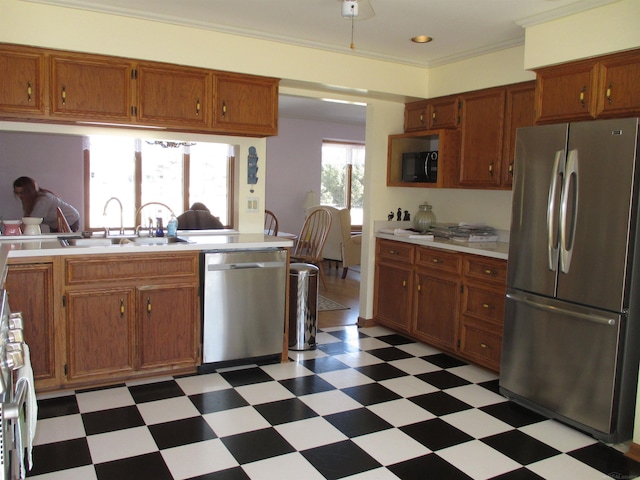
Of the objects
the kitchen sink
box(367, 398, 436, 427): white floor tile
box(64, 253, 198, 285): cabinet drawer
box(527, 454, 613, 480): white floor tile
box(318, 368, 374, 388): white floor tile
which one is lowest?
box(527, 454, 613, 480): white floor tile

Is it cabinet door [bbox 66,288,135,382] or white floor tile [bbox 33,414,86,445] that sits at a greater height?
cabinet door [bbox 66,288,135,382]

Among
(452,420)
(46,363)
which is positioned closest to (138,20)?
(46,363)

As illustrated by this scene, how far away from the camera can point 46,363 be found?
123 inches

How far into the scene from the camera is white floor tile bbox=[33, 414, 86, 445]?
2.64 m

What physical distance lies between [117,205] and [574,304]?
3301 millimetres

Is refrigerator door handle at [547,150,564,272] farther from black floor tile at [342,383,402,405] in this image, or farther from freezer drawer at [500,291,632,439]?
black floor tile at [342,383,402,405]

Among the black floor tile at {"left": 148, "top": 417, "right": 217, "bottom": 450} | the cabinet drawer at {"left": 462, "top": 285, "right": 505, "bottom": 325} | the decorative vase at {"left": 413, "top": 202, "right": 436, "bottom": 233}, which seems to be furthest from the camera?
the decorative vase at {"left": 413, "top": 202, "right": 436, "bottom": 233}

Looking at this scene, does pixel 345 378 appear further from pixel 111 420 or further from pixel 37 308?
pixel 37 308

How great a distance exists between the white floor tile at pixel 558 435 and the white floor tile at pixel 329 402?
945 mm

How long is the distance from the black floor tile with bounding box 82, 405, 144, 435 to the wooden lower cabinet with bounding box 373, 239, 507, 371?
2.22 meters

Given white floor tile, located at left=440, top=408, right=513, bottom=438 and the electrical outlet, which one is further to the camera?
the electrical outlet

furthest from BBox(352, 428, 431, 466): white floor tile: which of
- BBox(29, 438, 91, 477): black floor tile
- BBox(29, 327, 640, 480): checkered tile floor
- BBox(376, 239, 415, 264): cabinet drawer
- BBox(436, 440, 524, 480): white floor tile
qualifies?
BBox(376, 239, 415, 264): cabinet drawer

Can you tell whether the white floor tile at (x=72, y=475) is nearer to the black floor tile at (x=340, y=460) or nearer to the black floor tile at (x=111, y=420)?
the black floor tile at (x=111, y=420)

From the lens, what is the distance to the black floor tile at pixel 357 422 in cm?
283
